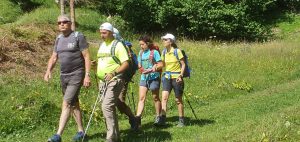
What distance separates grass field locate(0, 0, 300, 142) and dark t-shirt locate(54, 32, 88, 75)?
4.77 ft

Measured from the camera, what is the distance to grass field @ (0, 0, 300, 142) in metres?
9.03

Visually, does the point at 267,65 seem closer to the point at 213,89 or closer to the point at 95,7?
the point at 213,89

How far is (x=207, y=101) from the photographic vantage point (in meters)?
14.3

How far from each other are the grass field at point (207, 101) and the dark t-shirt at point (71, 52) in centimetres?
145

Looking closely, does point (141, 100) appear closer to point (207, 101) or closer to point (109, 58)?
point (109, 58)

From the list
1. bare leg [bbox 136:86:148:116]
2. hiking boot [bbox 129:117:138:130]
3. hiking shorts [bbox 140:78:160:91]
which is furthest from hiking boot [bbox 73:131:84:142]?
hiking shorts [bbox 140:78:160:91]

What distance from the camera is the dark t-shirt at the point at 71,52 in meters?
8.36

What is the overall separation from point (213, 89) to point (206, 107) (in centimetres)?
216

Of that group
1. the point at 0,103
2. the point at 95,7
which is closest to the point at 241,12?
the point at 95,7

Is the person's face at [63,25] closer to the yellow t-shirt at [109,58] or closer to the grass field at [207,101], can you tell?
the yellow t-shirt at [109,58]

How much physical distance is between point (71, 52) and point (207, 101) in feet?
22.1

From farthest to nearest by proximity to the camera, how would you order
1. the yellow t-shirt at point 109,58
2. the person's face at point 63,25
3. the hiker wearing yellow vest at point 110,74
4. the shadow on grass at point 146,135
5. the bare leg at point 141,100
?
1. the bare leg at point 141,100
2. the shadow on grass at point 146,135
3. the person's face at point 63,25
4. the yellow t-shirt at point 109,58
5. the hiker wearing yellow vest at point 110,74

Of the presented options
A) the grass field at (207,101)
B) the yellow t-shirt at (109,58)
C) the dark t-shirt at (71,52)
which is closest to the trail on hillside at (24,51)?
the grass field at (207,101)

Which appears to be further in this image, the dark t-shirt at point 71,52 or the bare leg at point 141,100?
the bare leg at point 141,100
